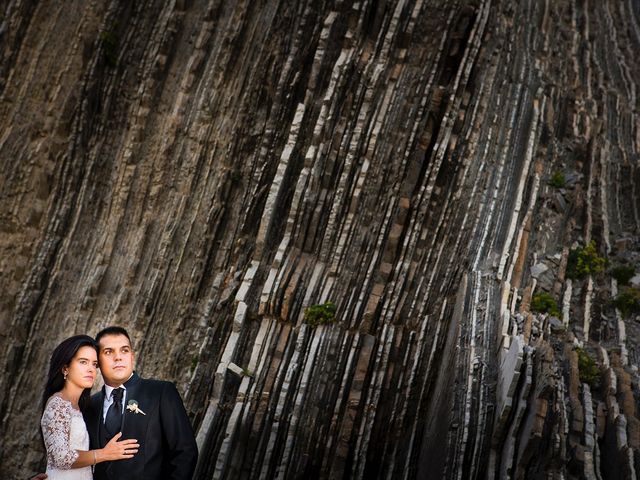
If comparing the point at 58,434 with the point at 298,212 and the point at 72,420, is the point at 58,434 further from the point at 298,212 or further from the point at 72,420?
the point at 298,212

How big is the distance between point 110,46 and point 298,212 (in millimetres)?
6589

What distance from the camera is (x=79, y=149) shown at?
58.1 ft

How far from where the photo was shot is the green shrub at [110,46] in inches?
704

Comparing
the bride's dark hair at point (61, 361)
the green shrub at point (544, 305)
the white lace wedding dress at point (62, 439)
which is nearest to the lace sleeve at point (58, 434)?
the white lace wedding dress at point (62, 439)

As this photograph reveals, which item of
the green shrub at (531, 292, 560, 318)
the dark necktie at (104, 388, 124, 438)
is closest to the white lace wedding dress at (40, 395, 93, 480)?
the dark necktie at (104, 388, 124, 438)

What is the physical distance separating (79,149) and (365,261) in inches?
304

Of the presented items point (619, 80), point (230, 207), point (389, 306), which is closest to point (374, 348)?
point (389, 306)

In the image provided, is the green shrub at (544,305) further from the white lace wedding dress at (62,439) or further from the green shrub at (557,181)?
the white lace wedding dress at (62,439)

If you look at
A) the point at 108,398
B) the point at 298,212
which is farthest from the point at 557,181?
the point at 108,398

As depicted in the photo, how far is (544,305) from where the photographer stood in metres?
14.0

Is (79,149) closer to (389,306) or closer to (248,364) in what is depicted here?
(248,364)

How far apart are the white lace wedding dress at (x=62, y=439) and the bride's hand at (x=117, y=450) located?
7.9 inches

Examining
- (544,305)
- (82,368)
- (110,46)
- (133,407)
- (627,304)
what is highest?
(110,46)

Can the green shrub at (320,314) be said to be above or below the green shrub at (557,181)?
below
